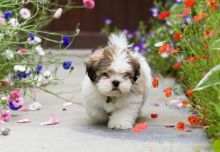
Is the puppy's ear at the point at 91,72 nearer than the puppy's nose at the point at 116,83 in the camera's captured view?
No

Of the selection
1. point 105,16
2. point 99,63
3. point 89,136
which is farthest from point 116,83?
point 105,16

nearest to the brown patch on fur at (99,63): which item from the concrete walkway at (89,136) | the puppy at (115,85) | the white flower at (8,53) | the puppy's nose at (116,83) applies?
the puppy at (115,85)

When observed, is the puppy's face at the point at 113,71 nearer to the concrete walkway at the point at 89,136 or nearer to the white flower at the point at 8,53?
the concrete walkway at the point at 89,136

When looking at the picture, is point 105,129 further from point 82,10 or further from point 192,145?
point 82,10

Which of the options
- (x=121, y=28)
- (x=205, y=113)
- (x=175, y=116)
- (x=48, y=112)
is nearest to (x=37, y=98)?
(x=48, y=112)

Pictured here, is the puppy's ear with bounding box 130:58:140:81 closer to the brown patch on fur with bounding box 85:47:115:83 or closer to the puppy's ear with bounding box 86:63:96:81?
the brown patch on fur with bounding box 85:47:115:83

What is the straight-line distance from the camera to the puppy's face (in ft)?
19.7

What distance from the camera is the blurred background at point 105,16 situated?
1431 centimetres

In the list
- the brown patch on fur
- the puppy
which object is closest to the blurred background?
the puppy

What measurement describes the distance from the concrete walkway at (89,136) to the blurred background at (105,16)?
6857 mm

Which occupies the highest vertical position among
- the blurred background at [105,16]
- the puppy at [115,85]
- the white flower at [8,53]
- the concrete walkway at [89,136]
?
the blurred background at [105,16]

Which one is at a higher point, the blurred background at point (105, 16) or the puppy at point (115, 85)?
the blurred background at point (105, 16)

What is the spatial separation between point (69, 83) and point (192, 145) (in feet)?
14.1

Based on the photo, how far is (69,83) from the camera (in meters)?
9.64
